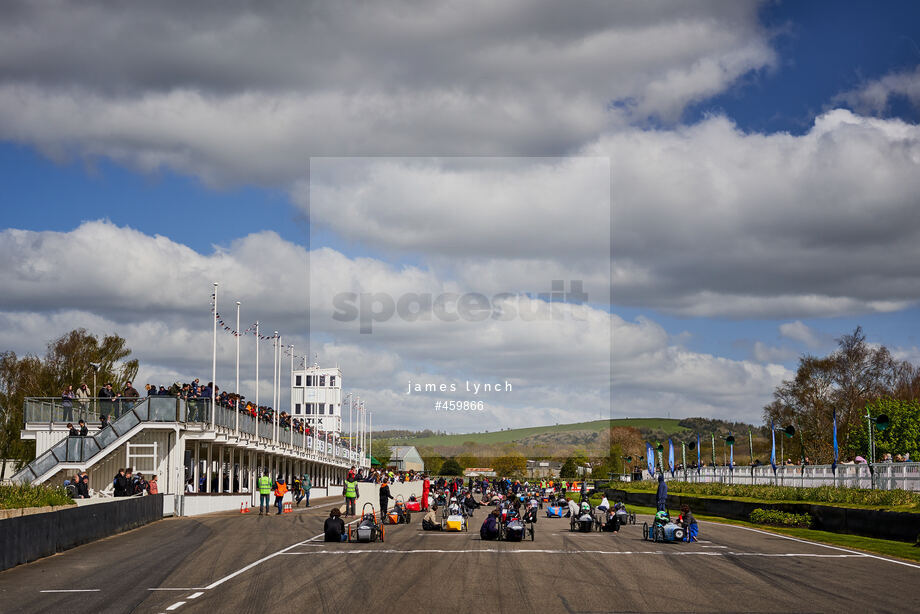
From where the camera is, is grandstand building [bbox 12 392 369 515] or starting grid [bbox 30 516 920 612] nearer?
starting grid [bbox 30 516 920 612]

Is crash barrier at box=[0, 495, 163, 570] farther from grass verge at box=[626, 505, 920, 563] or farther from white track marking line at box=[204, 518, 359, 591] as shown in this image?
grass verge at box=[626, 505, 920, 563]

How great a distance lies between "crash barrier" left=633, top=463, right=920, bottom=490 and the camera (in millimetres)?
31859

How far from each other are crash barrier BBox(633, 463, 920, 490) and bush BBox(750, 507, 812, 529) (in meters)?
2.13

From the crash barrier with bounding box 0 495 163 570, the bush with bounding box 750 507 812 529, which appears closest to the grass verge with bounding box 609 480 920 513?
the bush with bounding box 750 507 812 529

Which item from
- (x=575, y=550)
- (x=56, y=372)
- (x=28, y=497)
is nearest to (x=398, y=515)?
(x=575, y=550)

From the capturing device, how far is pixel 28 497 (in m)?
26.3

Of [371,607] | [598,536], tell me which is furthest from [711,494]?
[371,607]

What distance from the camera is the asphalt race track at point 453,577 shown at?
16.2 meters

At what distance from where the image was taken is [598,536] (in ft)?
107

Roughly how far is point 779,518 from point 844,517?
578 cm

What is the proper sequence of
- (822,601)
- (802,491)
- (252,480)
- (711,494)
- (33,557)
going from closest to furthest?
(822,601) → (33,557) → (802,491) → (711,494) → (252,480)

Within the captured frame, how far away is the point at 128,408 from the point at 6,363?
42.0m

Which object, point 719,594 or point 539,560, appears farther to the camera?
point 539,560

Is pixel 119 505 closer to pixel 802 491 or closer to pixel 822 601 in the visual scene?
pixel 822 601
